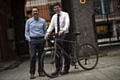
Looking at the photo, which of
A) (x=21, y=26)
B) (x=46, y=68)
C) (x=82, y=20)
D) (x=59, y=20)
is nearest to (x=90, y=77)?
(x=46, y=68)

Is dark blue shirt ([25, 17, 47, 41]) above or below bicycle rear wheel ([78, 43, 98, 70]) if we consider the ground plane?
above

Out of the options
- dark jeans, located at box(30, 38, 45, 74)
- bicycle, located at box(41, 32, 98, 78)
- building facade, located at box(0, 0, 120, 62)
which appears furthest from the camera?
building facade, located at box(0, 0, 120, 62)

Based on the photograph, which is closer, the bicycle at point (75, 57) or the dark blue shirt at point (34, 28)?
the bicycle at point (75, 57)

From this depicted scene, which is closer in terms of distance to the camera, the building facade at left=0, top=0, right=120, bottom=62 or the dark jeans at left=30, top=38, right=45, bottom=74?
the dark jeans at left=30, top=38, right=45, bottom=74

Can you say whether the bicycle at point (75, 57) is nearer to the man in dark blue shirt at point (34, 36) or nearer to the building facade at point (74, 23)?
the man in dark blue shirt at point (34, 36)

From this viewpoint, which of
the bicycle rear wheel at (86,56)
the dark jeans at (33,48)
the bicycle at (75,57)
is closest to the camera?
the bicycle at (75,57)

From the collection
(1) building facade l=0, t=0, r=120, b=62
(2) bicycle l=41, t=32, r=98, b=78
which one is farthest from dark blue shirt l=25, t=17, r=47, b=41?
(1) building facade l=0, t=0, r=120, b=62

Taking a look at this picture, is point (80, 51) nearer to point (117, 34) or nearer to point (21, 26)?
point (117, 34)

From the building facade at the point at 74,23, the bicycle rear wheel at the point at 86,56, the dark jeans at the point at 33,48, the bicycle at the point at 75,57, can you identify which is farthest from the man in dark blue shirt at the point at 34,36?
the building facade at the point at 74,23

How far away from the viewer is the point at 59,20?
7.47 metres

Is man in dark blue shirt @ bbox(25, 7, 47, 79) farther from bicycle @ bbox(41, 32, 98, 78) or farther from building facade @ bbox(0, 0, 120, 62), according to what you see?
building facade @ bbox(0, 0, 120, 62)

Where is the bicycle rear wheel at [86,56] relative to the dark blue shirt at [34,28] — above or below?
below

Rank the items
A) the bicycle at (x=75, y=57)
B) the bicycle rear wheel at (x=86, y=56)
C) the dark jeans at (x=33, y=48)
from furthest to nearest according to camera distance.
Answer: the bicycle rear wheel at (x=86, y=56), the dark jeans at (x=33, y=48), the bicycle at (x=75, y=57)

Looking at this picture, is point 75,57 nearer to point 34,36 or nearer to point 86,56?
point 86,56
